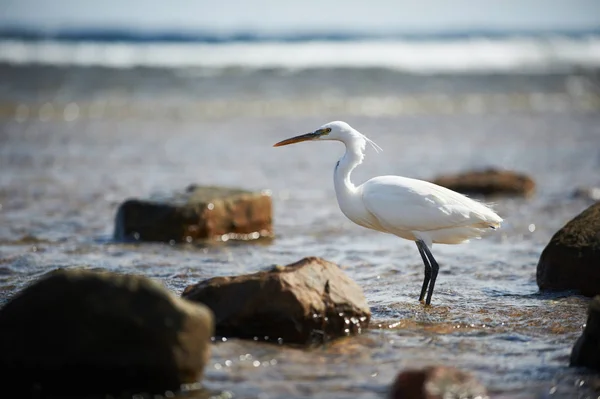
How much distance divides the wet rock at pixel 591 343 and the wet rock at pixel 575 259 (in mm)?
1712

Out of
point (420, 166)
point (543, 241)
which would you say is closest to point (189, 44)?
point (420, 166)

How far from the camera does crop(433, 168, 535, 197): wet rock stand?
432 inches

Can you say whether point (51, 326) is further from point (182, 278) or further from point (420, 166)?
point (420, 166)

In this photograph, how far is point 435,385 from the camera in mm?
3764

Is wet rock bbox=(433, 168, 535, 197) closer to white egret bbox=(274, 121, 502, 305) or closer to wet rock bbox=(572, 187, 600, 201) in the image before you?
wet rock bbox=(572, 187, 600, 201)

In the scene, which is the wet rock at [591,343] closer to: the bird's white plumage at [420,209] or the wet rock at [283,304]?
the wet rock at [283,304]

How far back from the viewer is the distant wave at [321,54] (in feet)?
114

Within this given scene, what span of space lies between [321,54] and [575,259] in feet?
121

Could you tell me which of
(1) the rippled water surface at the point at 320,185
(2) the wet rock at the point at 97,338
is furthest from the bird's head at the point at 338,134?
(2) the wet rock at the point at 97,338

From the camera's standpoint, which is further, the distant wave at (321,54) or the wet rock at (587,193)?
the distant wave at (321,54)

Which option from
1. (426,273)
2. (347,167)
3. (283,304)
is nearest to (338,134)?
(347,167)

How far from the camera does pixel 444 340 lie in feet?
16.8

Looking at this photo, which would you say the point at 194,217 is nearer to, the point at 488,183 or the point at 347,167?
the point at 347,167

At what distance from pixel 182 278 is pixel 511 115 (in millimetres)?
16519
